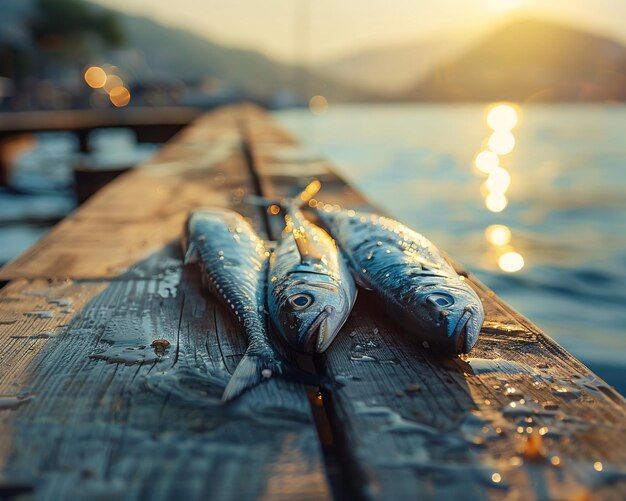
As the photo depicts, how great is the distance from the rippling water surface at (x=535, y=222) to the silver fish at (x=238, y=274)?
3.63 meters

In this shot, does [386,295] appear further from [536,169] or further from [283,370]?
[536,169]

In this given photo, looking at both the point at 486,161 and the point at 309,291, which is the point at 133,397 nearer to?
the point at 309,291

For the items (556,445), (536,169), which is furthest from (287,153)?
(536,169)

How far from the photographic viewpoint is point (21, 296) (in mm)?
3021

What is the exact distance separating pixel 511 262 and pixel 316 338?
24.8 ft

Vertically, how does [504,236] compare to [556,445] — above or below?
below

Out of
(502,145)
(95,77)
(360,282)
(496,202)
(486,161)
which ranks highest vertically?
(95,77)

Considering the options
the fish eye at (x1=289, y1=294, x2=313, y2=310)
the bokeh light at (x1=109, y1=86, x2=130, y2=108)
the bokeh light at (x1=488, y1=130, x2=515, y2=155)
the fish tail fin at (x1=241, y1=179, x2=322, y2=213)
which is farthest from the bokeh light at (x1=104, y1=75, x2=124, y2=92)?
the fish eye at (x1=289, y1=294, x2=313, y2=310)

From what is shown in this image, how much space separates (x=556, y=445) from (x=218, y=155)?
823 centimetres

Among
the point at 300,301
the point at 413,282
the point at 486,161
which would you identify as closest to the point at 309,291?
the point at 300,301

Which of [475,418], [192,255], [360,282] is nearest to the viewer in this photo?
[475,418]

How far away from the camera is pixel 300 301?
8.14 feet

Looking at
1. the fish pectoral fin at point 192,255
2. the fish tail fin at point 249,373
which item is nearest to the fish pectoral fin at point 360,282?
the fish tail fin at point 249,373

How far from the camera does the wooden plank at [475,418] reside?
1560mm
